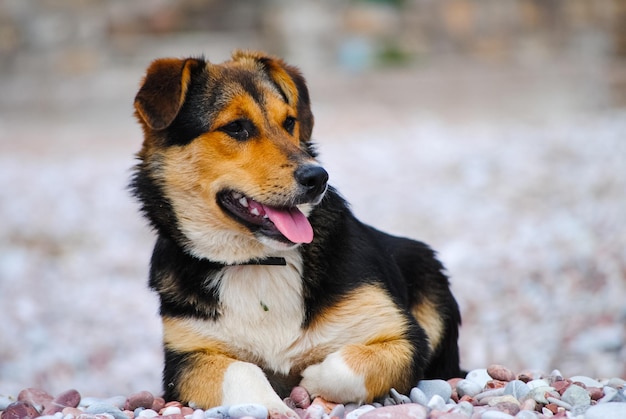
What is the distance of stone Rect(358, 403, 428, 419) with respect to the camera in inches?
143

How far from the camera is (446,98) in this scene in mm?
19609

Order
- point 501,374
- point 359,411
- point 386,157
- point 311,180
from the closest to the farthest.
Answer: point 359,411
point 311,180
point 501,374
point 386,157

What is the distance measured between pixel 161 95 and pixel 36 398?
162 cm

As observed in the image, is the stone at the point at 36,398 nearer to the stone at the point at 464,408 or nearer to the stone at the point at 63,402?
the stone at the point at 63,402

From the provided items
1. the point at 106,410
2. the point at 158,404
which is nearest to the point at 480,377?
the point at 158,404

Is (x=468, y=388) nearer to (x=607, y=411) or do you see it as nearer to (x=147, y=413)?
(x=607, y=411)

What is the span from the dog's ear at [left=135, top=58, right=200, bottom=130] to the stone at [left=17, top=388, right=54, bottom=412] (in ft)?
4.78

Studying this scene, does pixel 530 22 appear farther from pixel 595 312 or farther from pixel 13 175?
pixel 595 312

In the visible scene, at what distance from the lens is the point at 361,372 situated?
Answer: 3930 mm

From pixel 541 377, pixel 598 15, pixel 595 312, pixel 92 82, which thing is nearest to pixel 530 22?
pixel 598 15

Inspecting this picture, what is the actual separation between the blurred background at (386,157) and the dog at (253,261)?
1.79 feet

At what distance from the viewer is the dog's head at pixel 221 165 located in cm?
423

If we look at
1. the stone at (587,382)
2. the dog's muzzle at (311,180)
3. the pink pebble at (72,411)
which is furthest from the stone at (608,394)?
the pink pebble at (72,411)

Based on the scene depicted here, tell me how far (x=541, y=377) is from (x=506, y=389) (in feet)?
1.82
